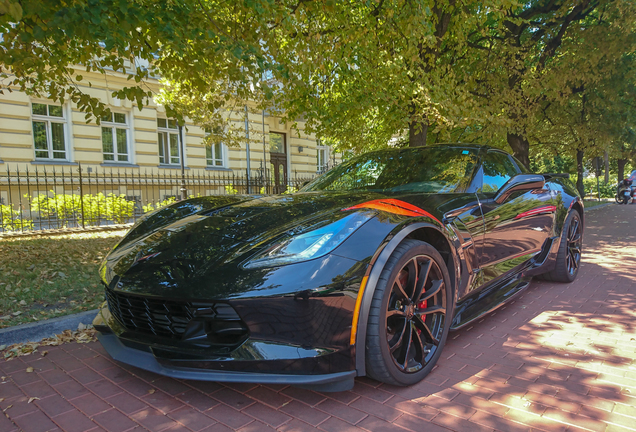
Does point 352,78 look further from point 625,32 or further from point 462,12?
point 625,32

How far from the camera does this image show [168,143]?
17.4m

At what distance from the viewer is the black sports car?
6.35 ft

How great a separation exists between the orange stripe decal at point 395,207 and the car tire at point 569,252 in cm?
271

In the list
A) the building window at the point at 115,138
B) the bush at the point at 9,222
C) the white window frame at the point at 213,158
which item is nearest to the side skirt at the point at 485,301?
the bush at the point at 9,222

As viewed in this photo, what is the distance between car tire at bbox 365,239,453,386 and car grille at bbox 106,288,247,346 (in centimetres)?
67

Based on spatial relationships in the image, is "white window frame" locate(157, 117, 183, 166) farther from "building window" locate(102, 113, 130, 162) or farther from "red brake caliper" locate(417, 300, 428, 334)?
"red brake caliper" locate(417, 300, 428, 334)

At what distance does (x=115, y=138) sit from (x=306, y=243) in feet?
52.0

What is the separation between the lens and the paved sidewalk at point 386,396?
1.99m

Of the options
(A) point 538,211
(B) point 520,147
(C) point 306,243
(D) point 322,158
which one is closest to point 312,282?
(C) point 306,243

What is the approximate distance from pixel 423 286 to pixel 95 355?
87.3 inches

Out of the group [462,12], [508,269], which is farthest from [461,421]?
[462,12]

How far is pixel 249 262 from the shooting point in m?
2.05

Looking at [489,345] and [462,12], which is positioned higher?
[462,12]

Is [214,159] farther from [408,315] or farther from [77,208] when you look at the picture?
[408,315]
